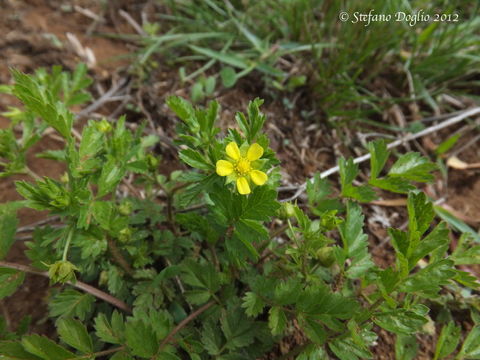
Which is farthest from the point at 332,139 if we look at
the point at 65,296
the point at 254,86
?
the point at 65,296

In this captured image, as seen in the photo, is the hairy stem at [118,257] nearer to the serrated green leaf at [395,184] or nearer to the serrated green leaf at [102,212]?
the serrated green leaf at [102,212]

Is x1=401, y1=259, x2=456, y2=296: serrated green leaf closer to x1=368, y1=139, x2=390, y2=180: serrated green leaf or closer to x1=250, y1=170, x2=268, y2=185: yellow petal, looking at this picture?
x1=368, y1=139, x2=390, y2=180: serrated green leaf

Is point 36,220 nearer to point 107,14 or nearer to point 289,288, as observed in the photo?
point 289,288

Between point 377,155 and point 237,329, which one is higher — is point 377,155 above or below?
above

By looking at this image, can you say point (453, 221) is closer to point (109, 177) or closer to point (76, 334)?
point (109, 177)

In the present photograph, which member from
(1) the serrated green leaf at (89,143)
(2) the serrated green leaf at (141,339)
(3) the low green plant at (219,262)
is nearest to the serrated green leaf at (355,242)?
(3) the low green plant at (219,262)

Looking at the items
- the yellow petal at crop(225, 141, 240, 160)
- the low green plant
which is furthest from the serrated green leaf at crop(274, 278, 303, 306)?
the yellow petal at crop(225, 141, 240, 160)

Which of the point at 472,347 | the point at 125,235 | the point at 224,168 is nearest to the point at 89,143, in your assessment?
the point at 125,235
